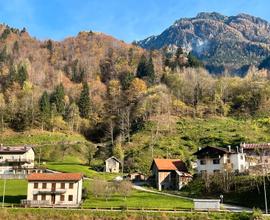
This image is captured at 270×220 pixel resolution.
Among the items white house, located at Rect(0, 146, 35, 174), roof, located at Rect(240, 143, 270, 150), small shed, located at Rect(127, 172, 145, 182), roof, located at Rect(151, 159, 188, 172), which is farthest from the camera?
white house, located at Rect(0, 146, 35, 174)

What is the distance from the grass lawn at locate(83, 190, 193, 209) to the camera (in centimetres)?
6525

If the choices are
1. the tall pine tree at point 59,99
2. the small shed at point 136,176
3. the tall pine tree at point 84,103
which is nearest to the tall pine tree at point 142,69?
the tall pine tree at point 84,103

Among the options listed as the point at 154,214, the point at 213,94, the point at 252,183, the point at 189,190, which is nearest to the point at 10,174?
the point at 189,190

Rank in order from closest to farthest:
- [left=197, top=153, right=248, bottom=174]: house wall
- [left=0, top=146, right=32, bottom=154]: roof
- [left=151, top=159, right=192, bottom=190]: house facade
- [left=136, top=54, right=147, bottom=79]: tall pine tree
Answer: [left=197, top=153, right=248, bottom=174]: house wall, [left=151, top=159, right=192, bottom=190]: house facade, [left=0, top=146, right=32, bottom=154]: roof, [left=136, top=54, right=147, bottom=79]: tall pine tree

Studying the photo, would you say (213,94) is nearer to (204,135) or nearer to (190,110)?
(190,110)

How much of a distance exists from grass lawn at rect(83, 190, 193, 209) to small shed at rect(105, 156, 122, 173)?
1088 inches

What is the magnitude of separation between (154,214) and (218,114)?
84660 millimetres

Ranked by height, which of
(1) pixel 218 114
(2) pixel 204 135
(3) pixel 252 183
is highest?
(1) pixel 218 114

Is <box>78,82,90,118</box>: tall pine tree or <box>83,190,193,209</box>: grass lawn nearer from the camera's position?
<box>83,190,193,209</box>: grass lawn

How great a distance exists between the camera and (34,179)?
70750 mm

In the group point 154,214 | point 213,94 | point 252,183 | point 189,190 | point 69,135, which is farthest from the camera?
point 213,94

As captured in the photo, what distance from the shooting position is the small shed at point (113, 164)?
340 ft

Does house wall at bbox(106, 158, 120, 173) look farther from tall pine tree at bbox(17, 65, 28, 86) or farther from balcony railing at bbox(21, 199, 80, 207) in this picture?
tall pine tree at bbox(17, 65, 28, 86)

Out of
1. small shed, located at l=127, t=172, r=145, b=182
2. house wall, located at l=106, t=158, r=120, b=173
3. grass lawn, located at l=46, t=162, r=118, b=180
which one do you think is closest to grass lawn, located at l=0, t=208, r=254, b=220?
grass lawn, located at l=46, t=162, r=118, b=180
